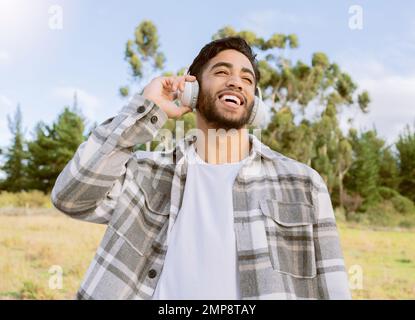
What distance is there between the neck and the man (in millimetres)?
55

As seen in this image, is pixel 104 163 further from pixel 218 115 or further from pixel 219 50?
pixel 219 50

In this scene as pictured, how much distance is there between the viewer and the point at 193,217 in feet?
6.73

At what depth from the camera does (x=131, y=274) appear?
200 cm

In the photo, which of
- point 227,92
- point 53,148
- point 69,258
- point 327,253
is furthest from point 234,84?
point 53,148

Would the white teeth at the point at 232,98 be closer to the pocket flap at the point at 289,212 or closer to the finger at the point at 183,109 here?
the finger at the point at 183,109

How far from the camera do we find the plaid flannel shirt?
1.97 m

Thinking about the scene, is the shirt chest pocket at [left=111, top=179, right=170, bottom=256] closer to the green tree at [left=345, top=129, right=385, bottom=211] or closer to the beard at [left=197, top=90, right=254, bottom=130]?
the beard at [left=197, top=90, right=254, bottom=130]

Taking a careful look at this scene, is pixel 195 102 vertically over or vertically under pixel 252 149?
over

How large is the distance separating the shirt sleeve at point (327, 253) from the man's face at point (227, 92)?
513mm

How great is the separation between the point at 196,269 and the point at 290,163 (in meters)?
0.71

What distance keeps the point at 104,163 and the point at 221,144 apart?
24.5 inches

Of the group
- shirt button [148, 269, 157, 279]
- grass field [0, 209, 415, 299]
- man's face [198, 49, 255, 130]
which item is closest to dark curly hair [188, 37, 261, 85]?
man's face [198, 49, 255, 130]

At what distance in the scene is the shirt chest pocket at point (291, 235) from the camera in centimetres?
200
